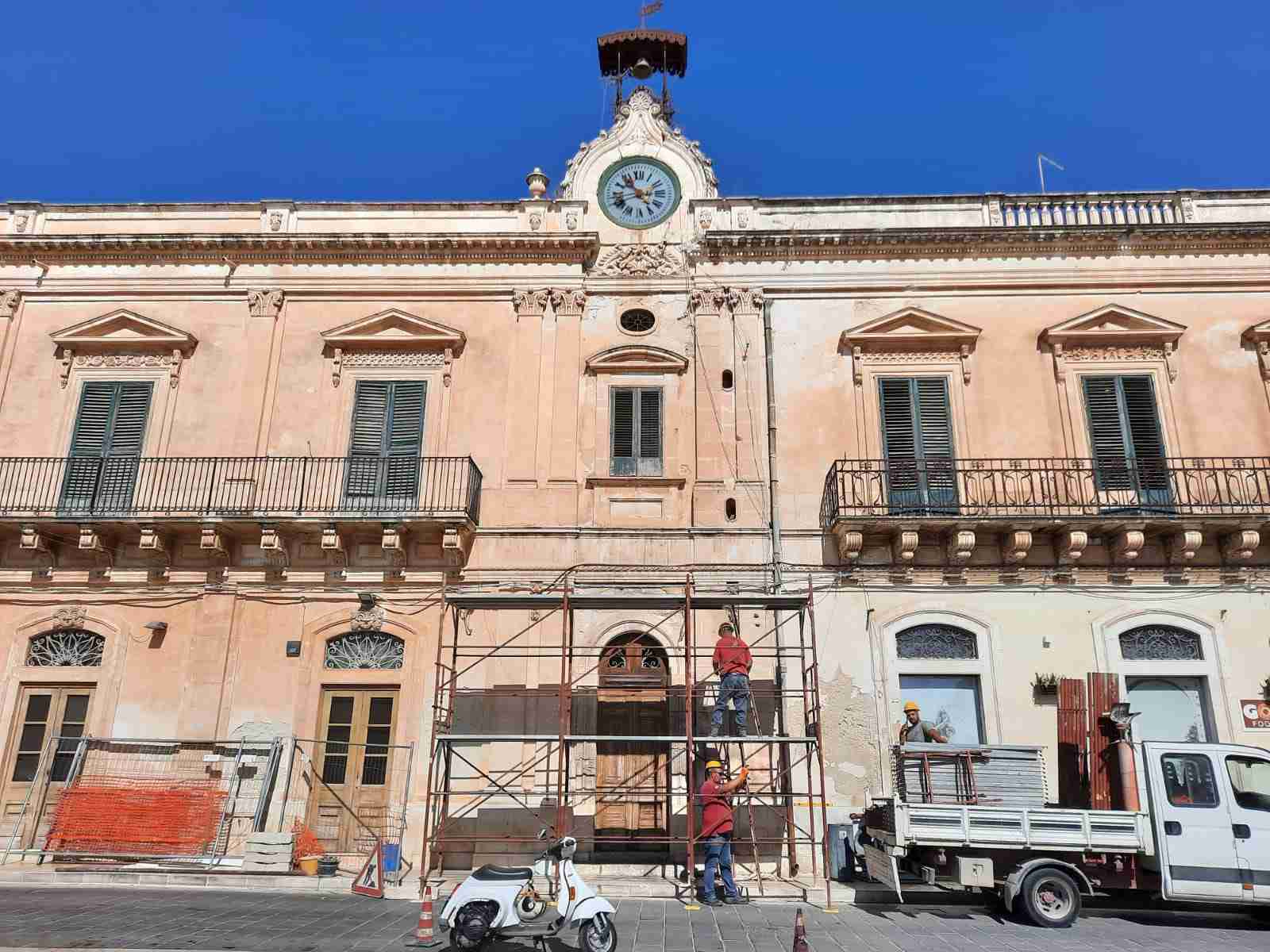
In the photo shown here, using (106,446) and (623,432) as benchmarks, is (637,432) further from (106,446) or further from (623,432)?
(106,446)

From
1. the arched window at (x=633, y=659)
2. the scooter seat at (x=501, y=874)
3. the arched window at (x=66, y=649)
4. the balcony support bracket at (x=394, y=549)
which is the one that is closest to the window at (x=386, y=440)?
the balcony support bracket at (x=394, y=549)

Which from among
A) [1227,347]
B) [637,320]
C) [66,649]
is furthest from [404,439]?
[1227,347]

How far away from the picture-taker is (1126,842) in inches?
408

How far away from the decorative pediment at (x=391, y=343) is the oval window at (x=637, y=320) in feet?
9.38

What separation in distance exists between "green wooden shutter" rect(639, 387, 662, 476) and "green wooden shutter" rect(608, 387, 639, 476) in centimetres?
11

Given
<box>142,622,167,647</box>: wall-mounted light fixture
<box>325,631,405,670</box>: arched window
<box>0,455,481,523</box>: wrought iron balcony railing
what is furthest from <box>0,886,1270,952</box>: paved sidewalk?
→ <box>0,455,481,523</box>: wrought iron balcony railing

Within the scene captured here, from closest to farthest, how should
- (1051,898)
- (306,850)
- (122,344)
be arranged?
(1051,898)
(306,850)
(122,344)

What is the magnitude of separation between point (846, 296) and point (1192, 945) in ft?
36.0

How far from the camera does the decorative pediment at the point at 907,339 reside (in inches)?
636

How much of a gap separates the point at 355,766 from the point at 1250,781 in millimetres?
11946

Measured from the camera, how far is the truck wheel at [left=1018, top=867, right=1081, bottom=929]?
33.1 ft

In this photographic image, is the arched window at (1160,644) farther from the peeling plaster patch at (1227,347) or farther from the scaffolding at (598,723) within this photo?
the scaffolding at (598,723)

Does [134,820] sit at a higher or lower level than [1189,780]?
lower

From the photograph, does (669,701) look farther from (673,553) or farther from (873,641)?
(873,641)
